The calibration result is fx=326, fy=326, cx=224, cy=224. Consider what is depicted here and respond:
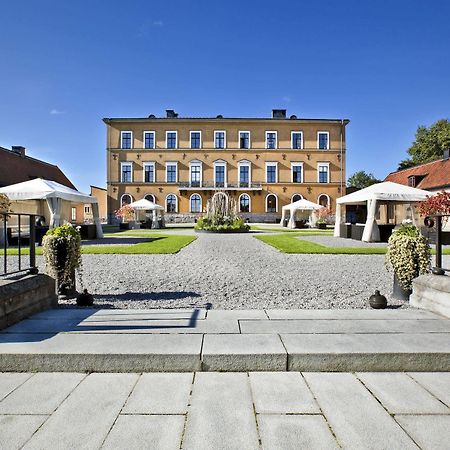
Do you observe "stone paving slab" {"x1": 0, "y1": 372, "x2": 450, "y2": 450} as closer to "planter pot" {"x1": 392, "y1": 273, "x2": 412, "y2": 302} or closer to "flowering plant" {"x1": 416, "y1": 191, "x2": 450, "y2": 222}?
Result: "planter pot" {"x1": 392, "y1": 273, "x2": 412, "y2": 302}

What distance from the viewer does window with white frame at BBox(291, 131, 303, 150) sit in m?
41.4

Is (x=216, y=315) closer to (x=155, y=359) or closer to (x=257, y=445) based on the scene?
(x=155, y=359)

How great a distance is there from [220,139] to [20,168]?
2224cm

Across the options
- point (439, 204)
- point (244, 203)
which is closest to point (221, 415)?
point (439, 204)

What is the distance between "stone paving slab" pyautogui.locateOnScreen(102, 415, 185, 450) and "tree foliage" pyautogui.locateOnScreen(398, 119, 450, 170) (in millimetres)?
44379

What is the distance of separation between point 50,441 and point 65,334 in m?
1.38

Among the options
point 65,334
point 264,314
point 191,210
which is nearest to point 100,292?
point 65,334

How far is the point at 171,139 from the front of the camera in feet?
135

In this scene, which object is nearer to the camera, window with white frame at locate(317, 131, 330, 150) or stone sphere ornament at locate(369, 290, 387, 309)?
stone sphere ornament at locate(369, 290, 387, 309)

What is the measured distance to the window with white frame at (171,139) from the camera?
41.1 metres

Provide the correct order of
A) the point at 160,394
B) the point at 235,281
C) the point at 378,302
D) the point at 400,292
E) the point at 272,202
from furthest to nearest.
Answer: the point at 272,202 → the point at 235,281 → the point at 400,292 → the point at 378,302 → the point at 160,394

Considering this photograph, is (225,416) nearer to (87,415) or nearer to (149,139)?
(87,415)

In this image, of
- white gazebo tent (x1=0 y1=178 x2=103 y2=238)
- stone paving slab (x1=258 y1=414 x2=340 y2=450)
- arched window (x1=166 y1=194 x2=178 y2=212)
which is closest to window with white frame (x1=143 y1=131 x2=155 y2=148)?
arched window (x1=166 y1=194 x2=178 y2=212)

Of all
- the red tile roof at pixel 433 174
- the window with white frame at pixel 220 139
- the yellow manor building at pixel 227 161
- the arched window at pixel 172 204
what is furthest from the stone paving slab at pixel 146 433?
the window with white frame at pixel 220 139
